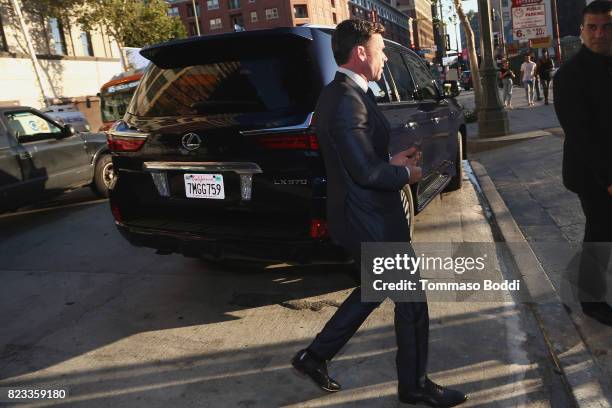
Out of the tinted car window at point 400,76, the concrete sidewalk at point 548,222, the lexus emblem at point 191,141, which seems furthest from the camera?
the tinted car window at point 400,76

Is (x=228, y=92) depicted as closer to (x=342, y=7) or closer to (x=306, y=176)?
(x=306, y=176)

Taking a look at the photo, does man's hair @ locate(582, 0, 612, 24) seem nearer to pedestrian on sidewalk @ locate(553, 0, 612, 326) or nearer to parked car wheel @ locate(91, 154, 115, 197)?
pedestrian on sidewalk @ locate(553, 0, 612, 326)

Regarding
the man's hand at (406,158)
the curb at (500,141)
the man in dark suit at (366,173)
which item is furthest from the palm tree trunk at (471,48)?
the man in dark suit at (366,173)

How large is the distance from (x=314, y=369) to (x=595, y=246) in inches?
74.6

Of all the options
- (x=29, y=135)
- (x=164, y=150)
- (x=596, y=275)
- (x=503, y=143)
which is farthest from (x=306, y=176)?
(x=503, y=143)

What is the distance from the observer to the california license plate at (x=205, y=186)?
357 centimetres

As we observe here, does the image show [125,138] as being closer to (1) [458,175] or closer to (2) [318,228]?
(2) [318,228]

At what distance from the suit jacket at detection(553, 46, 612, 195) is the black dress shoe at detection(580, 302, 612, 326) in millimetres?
800

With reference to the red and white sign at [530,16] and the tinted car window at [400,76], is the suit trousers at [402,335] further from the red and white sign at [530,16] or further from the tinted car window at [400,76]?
the red and white sign at [530,16]

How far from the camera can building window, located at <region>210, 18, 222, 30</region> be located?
7669cm

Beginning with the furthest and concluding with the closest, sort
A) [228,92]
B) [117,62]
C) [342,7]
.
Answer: [342,7] < [117,62] < [228,92]

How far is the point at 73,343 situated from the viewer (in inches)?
145

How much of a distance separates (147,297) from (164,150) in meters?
1.38

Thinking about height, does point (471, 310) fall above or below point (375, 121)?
below
